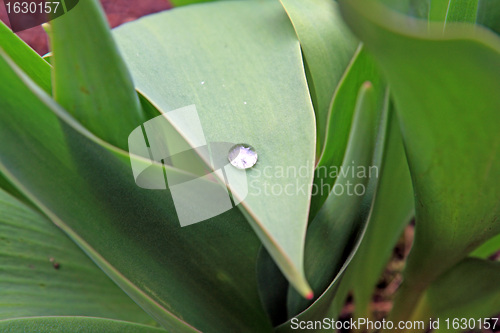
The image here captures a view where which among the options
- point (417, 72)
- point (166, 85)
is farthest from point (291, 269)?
point (166, 85)

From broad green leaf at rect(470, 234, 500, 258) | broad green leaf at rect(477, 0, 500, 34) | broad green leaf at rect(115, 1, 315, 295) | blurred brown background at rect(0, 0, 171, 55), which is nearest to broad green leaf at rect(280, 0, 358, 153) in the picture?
broad green leaf at rect(115, 1, 315, 295)

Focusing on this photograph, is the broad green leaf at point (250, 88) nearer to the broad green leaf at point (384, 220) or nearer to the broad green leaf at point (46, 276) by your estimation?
the broad green leaf at point (384, 220)

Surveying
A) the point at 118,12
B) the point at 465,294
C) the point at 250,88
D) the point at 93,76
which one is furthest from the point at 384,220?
the point at 118,12

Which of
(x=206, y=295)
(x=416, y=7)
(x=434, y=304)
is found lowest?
(x=434, y=304)

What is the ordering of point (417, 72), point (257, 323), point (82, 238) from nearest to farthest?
point (417, 72) < point (82, 238) < point (257, 323)

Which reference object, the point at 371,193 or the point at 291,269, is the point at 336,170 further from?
the point at 291,269

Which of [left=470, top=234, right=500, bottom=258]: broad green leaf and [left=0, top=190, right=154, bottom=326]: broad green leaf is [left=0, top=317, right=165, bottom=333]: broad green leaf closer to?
[left=0, top=190, right=154, bottom=326]: broad green leaf

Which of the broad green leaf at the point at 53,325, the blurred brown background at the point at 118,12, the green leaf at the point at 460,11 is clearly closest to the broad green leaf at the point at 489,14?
the green leaf at the point at 460,11
